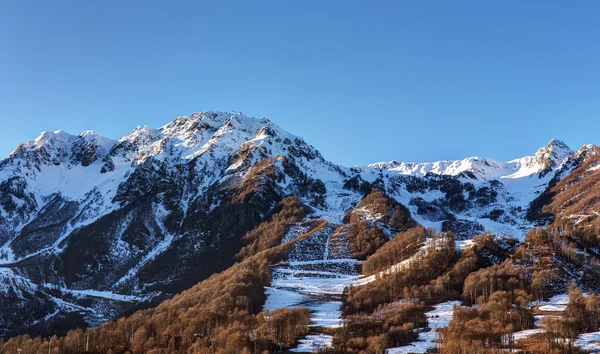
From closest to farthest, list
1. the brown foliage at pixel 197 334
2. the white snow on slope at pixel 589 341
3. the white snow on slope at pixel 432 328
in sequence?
the white snow on slope at pixel 589 341 → the white snow on slope at pixel 432 328 → the brown foliage at pixel 197 334

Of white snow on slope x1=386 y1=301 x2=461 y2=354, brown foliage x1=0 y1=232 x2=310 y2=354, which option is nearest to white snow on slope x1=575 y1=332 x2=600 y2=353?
white snow on slope x1=386 y1=301 x2=461 y2=354

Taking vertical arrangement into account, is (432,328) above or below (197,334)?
above

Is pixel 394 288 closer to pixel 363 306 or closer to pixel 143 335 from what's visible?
pixel 363 306

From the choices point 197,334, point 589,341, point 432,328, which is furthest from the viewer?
point 197,334

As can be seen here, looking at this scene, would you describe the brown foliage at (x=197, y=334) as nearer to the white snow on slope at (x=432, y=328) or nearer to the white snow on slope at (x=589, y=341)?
the white snow on slope at (x=432, y=328)

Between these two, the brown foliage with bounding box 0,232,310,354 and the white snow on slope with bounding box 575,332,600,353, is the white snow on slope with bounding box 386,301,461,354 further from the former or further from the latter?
the white snow on slope with bounding box 575,332,600,353

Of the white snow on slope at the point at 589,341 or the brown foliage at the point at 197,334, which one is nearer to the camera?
the white snow on slope at the point at 589,341

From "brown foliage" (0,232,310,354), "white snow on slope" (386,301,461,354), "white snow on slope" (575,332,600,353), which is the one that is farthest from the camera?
"brown foliage" (0,232,310,354)

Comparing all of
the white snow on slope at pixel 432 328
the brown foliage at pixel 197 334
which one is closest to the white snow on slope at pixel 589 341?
the white snow on slope at pixel 432 328

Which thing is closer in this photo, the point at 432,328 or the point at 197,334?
the point at 432,328

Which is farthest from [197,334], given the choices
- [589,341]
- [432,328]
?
[589,341]

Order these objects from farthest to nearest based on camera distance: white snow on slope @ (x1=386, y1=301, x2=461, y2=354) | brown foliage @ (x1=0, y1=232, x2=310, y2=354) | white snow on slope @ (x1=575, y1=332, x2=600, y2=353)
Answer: brown foliage @ (x1=0, y1=232, x2=310, y2=354)
white snow on slope @ (x1=386, y1=301, x2=461, y2=354)
white snow on slope @ (x1=575, y1=332, x2=600, y2=353)

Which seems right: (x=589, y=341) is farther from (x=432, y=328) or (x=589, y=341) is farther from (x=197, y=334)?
(x=197, y=334)

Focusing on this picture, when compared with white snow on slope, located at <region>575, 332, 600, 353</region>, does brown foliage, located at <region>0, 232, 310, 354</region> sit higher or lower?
lower
